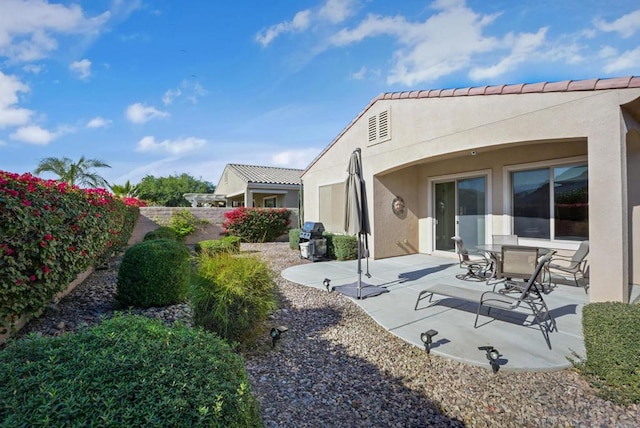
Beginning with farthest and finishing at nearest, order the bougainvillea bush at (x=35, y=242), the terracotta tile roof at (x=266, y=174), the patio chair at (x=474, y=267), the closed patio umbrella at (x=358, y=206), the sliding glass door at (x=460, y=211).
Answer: the terracotta tile roof at (x=266, y=174) → the sliding glass door at (x=460, y=211) → the patio chair at (x=474, y=267) → the closed patio umbrella at (x=358, y=206) → the bougainvillea bush at (x=35, y=242)

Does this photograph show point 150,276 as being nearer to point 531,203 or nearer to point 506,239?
point 506,239

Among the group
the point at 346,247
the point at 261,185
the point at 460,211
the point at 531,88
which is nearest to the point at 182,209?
the point at 261,185

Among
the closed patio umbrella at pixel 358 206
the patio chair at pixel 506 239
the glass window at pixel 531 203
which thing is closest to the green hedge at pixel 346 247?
the closed patio umbrella at pixel 358 206

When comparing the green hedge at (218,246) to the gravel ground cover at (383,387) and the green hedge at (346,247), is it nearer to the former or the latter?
the gravel ground cover at (383,387)

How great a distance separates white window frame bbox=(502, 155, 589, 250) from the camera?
722 centimetres

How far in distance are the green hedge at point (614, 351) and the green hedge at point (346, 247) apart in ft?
23.0

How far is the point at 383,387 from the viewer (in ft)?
10.4

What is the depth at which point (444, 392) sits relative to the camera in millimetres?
3084

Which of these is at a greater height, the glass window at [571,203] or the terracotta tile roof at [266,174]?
the terracotta tile roof at [266,174]

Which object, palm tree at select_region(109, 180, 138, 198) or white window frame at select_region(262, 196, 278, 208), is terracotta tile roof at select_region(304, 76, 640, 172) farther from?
palm tree at select_region(109, 180, 138, 198)

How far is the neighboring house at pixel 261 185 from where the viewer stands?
20188 mm

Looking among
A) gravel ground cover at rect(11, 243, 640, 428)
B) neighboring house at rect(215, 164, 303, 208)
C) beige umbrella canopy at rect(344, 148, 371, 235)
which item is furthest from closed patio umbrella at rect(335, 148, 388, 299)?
neighboring house at rect(215, 164, 303, 208)

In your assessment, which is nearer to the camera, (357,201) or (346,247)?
(357,201)

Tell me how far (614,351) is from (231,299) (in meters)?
4.35
